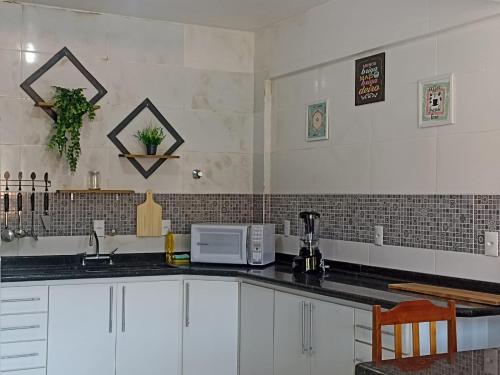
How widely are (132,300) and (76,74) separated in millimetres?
1563

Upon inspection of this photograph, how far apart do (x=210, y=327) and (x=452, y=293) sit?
5.43ft

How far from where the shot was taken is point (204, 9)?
4547 mm

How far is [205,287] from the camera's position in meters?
4.23

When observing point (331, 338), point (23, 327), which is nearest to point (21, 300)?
point (23, 327)

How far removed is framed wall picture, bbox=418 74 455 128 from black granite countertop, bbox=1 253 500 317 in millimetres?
790

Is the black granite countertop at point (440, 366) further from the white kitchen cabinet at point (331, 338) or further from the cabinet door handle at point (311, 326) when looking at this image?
the cabinet door handle at point (311, 326)

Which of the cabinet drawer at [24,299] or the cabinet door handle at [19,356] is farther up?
the cabinet drawer at [24,299]

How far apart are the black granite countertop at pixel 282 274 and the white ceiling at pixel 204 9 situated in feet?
5.38

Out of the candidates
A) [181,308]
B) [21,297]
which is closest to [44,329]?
[21,297]

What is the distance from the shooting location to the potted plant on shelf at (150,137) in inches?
185

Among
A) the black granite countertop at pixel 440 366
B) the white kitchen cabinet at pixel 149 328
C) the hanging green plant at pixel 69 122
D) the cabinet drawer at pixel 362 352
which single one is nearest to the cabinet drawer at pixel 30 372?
the white kitchen cabinet at pixel 149 328

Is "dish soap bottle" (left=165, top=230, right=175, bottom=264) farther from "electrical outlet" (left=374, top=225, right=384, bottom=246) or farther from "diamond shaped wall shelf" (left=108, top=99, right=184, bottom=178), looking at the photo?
"electrical outlet" (left=374, top=225, right=384, bottom=246)

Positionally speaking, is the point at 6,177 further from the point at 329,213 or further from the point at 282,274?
the point at 329,213

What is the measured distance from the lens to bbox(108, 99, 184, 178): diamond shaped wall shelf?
185 inches
